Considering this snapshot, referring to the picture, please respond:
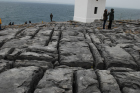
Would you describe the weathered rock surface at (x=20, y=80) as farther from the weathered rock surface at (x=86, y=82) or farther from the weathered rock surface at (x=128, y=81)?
the weathered rock surface at (x=128, y=81)

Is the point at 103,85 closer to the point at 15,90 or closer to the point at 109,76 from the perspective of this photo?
the point at 109,76

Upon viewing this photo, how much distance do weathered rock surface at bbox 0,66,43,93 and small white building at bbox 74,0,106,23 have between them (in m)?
21.6

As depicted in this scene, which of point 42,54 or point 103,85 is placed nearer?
point 103,85

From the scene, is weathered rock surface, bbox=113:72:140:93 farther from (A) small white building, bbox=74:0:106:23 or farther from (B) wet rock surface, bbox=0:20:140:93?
(A) small white building, bbox=74:0:106:23

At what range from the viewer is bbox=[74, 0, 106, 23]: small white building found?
24.0 metres

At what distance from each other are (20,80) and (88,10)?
22.4 m

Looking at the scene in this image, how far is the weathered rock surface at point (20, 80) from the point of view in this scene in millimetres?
3229

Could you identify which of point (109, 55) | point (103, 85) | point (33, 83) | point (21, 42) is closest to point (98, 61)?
point (109, 55)

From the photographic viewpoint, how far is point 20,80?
11.7 ft

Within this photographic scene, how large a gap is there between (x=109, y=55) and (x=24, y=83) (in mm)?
3772

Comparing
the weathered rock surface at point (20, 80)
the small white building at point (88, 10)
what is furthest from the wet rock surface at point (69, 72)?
the small white building at point (88, 10)

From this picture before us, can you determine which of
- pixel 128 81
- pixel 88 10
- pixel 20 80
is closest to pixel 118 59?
pixel 128 81

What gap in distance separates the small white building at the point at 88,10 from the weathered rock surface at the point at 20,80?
70.9 ft

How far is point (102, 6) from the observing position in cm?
2595
